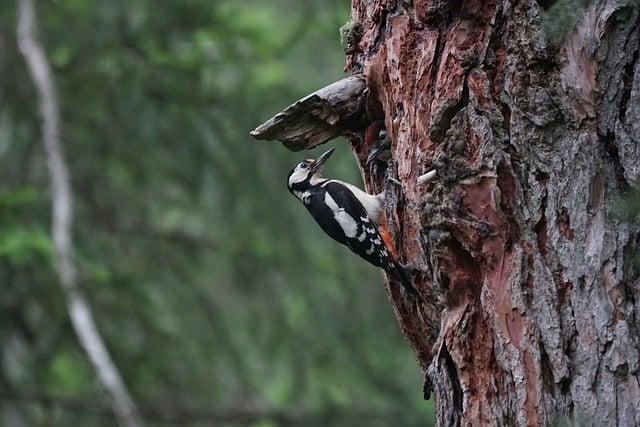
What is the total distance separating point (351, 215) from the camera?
4766mm

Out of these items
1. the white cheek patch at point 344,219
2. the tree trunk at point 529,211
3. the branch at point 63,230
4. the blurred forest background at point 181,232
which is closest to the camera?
the tree trunk at point 529,211

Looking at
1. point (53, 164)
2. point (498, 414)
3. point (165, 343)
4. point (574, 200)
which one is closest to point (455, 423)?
point (498, 414)

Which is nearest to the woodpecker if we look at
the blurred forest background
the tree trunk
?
the tree trunk

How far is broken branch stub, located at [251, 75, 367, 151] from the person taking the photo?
384 centimetres

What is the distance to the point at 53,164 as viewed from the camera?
5398 mm

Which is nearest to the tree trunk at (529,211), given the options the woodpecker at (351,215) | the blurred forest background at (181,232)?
the woodpecker at (351,215)

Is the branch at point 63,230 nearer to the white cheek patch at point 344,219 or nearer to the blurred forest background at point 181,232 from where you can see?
the blurred forest background at point 181,232

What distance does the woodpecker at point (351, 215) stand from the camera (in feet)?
13.6

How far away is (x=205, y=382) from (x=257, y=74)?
2.73 meters

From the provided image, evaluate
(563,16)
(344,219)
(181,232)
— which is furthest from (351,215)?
(181,232)

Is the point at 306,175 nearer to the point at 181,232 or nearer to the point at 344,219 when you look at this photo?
the point at 344,219

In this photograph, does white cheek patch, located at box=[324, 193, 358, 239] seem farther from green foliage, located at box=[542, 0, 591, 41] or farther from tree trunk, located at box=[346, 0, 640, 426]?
green foliage, located at box=[542, 0, 591, 41]

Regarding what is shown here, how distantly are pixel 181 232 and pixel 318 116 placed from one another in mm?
4894

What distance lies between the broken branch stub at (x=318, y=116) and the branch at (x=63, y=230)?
146 centimetres
